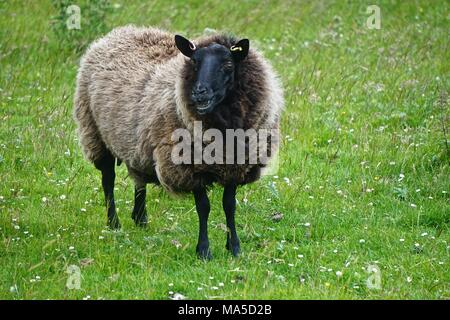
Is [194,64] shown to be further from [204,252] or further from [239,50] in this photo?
[204,252]

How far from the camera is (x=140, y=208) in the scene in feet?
25.1

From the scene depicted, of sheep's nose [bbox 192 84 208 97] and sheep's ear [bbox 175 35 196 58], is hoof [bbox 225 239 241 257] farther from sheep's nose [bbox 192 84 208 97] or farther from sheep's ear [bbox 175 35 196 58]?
sheep's ear [bbox 175 35 196 58]

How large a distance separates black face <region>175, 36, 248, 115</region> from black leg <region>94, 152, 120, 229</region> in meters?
1.85

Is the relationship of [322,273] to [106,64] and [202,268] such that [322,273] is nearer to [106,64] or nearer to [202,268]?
[202,268]

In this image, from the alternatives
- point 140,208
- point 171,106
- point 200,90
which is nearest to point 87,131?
point 140,208

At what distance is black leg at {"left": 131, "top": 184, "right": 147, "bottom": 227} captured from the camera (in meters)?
7.59

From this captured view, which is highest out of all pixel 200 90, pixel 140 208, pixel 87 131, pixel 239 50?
pixel 239 50

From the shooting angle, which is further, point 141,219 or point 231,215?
point 141,219

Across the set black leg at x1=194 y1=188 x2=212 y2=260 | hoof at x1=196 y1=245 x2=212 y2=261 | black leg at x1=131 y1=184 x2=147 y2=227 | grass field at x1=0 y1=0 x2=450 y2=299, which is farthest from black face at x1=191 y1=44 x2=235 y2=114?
black leg at x1=131 y1=184 x2=147 y2=227

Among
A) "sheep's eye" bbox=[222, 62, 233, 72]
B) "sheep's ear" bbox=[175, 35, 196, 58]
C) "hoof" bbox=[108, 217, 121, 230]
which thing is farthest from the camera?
"hoof" bbox=[108, 217, 121, 230]

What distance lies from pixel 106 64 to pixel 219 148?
6.52 feet

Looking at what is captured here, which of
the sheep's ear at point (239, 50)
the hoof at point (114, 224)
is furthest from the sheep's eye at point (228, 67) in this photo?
the hoof at point (114, 224)

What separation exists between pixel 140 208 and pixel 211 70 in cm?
204
